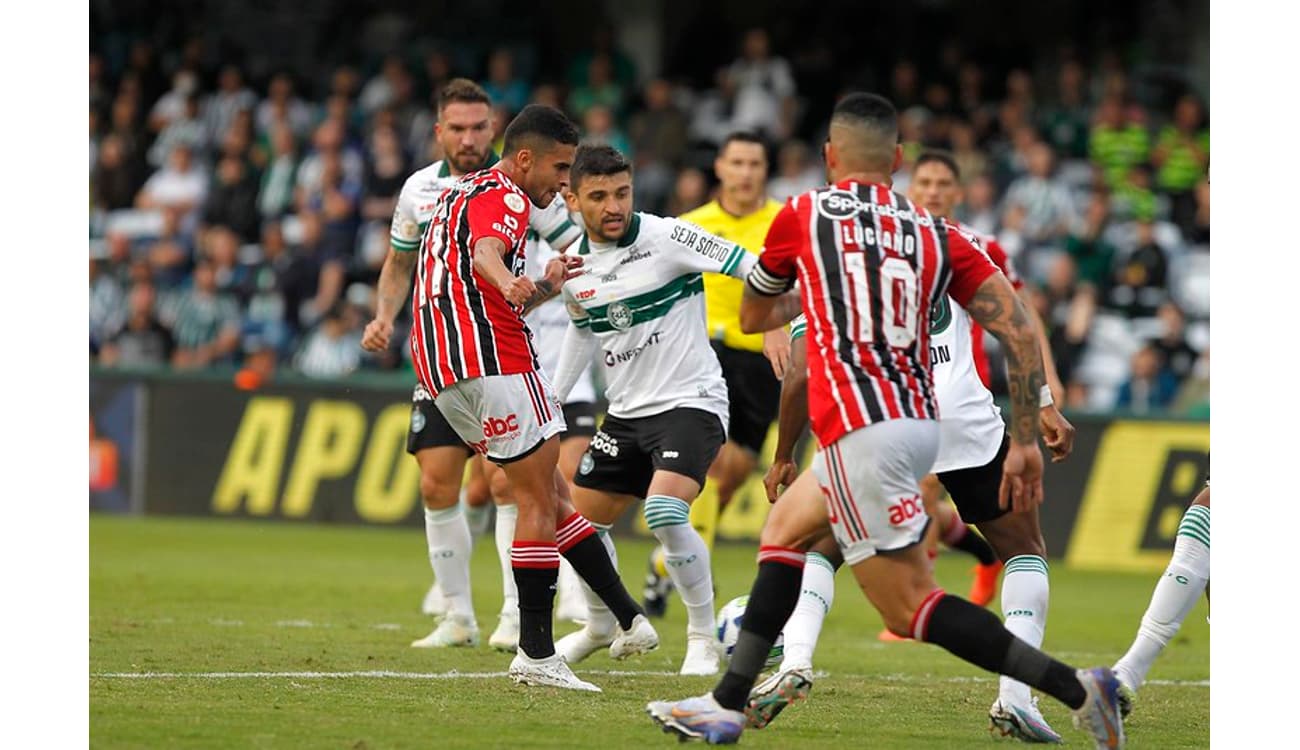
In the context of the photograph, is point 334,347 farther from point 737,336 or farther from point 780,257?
point 780,257

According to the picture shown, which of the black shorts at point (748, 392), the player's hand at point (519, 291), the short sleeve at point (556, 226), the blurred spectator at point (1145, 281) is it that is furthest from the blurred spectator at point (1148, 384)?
the player's hand at point (519, 291)

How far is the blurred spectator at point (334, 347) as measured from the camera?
18.8 metres

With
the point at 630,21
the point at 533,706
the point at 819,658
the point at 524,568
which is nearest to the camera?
the point at 533,706

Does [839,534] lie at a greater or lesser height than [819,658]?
greater

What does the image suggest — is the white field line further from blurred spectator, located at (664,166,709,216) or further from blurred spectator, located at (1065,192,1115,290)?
blurred spectator, located at (1065,192,1115,290)

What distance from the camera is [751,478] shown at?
53.4ft

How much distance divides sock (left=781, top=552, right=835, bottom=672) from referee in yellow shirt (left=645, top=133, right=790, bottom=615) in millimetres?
3181

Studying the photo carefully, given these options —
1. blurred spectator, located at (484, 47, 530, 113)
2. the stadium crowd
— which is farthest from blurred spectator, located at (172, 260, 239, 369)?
blurred spectator, located at (484, 47, 530, 113)

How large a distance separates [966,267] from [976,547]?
17.8 ft

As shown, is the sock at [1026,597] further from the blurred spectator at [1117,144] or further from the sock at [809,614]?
the blurred spectator at [1117,144]
